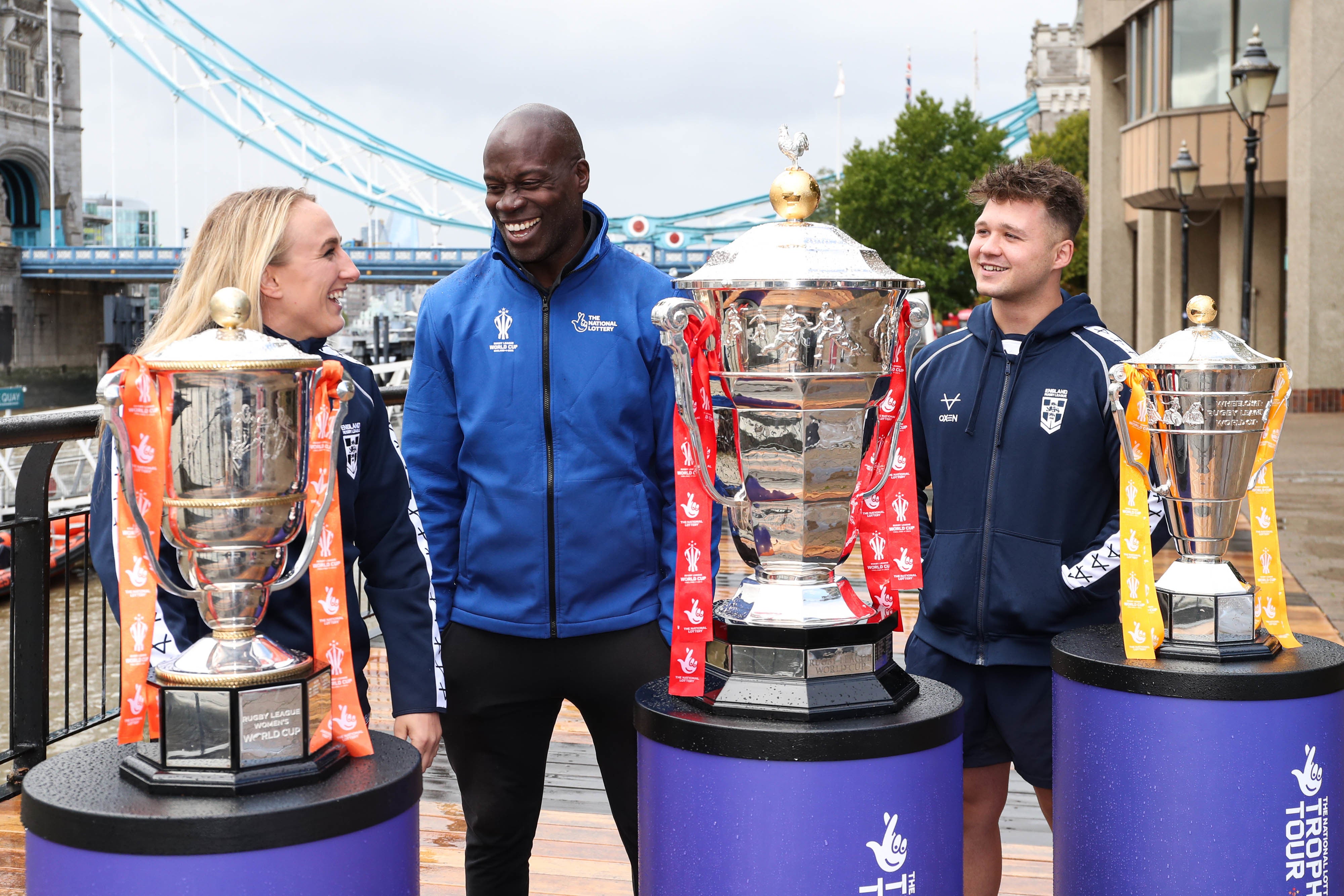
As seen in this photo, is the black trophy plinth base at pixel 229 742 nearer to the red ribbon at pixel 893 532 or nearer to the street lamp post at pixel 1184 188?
the red ribbon at pixel 893 532

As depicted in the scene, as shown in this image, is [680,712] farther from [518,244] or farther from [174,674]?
[518,244]

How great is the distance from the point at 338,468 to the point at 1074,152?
4584 centimetres

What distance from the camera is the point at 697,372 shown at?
5.12 ft

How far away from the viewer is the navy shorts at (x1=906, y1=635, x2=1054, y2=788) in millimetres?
2289

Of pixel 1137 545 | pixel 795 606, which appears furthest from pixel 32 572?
pixel 1137 545

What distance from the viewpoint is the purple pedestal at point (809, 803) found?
4.72ft

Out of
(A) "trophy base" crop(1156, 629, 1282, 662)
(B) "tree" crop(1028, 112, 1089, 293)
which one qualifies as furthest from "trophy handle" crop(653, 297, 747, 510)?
(B) "tree" crop(1028, 112, 1089, 293)

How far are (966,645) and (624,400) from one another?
2.42 feet

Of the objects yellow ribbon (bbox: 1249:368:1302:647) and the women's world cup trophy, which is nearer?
the women's world cup trophy

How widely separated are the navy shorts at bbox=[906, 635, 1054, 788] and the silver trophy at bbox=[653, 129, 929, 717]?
750mm

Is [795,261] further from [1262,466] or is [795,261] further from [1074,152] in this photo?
[1074,152]

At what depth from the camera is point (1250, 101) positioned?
10.2m

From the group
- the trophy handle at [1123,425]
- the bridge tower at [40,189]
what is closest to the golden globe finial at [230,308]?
the trophy handle at [1123,425]

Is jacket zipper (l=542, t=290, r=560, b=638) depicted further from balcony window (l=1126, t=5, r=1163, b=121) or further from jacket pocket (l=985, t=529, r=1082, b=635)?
balcony window (l=1126, t=5, r=1163, b=121)
